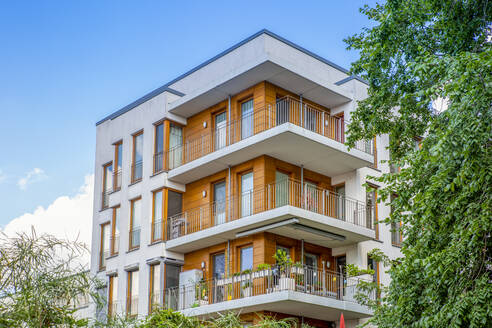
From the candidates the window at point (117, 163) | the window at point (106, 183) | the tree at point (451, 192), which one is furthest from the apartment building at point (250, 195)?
the tree at point (451, 192)

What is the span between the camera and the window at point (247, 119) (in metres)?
25.4

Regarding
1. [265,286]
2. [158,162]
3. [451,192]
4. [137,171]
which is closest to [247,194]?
[265,286]

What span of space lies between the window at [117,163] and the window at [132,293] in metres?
4.12

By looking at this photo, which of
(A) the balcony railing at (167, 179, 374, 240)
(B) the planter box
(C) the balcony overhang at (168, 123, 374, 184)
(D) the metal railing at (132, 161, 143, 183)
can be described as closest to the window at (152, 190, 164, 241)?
(A) the balcony railing at (167, 179, 374, 240)

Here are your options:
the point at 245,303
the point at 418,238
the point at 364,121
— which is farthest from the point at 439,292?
the point at 245,303

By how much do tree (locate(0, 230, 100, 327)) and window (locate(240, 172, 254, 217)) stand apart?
13.9 metres

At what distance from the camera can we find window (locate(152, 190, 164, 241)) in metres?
27.4

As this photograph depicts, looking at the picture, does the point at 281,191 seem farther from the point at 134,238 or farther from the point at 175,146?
the point at 134,238

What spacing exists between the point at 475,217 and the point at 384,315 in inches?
125

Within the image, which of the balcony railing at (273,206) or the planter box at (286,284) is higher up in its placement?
the balcony railing at (273,206)

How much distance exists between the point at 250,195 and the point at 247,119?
9.36 feet

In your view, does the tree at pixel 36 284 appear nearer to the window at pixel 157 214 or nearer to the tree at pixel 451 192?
the tree at pixel 451 192

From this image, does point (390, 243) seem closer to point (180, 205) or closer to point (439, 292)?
point (180, 205)

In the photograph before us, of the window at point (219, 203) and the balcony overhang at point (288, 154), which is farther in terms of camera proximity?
the window at point (219, 203)
